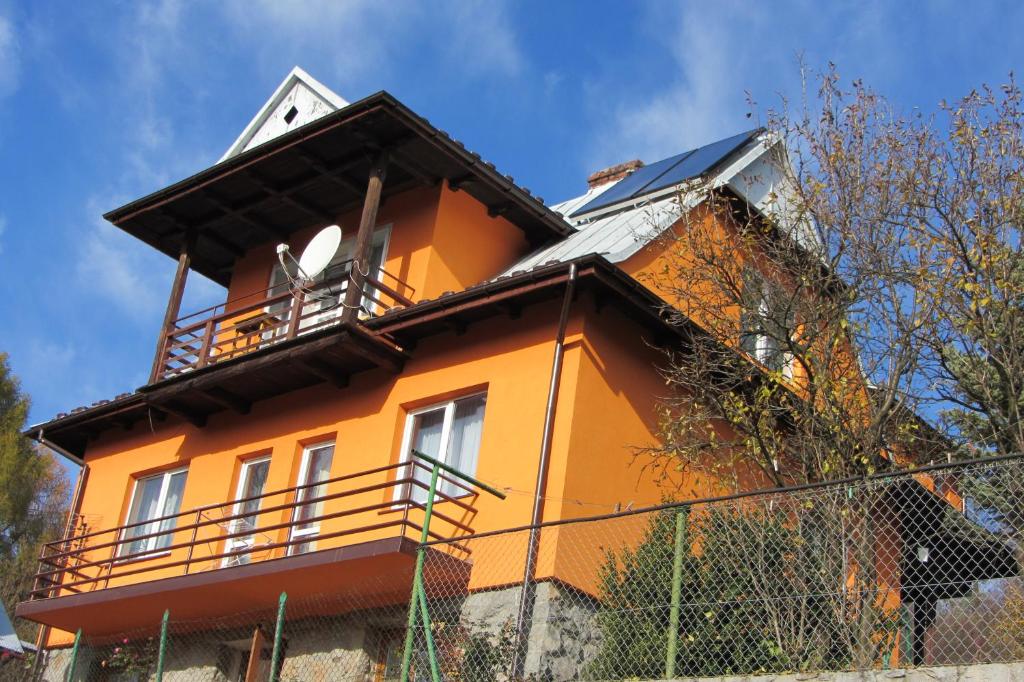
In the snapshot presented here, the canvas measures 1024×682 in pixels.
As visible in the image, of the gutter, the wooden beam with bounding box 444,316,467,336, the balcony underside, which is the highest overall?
the wooden beam with bounding box 444,316,467,336

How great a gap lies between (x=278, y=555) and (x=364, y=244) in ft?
13.6

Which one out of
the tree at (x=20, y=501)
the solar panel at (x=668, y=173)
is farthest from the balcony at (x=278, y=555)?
the tree at (x=20, y=501)

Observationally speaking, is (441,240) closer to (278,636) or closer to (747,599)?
(278,636)

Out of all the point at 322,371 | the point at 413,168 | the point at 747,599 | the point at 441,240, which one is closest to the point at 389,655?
the point at 322,371

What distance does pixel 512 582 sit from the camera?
46.1 ft

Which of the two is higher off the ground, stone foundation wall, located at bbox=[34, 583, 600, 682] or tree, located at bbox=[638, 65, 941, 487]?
tree, located at bbox=[638, 65, 941, 487]

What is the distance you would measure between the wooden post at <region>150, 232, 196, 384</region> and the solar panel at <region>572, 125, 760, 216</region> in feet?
19.6

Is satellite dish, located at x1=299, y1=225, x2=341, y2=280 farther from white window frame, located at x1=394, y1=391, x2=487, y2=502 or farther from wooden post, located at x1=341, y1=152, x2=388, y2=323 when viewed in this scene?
white window frame, located at x1=394, y1=391, x2=487, y2=502

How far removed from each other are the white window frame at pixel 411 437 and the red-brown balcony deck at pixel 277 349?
2.42 ft

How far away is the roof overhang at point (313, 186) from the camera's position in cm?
1798

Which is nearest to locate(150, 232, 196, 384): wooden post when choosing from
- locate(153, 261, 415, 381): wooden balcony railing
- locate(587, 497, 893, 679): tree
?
locate(153, 261, 415, 381): wooden balcony railing

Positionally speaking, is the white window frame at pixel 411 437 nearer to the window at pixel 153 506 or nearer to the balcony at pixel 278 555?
the balcony at pixel 278 555

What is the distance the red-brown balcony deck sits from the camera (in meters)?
16.9

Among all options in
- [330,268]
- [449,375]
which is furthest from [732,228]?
A: [330,268]
